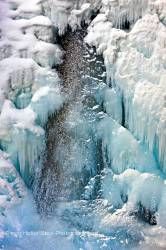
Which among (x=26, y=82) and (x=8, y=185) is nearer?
(x=8, y=185)

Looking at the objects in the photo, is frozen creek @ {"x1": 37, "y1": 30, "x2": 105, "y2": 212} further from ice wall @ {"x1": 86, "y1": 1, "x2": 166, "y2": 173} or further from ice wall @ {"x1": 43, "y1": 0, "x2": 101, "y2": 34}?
ice wall @ {"x1": 43, "y1": 0, "x2": 101, "y2": 34}

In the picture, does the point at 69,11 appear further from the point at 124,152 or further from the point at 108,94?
the point at 124,152

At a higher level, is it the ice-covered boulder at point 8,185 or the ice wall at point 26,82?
the ice wall at point 26,82

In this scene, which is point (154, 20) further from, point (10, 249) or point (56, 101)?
point (10, 249)

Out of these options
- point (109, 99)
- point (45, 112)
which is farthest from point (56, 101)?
point (109, 99)

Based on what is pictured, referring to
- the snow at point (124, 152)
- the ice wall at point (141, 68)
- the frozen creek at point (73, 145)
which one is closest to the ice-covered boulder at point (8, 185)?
the frozen creek at point (73, 145)

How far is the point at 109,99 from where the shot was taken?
19.2ft

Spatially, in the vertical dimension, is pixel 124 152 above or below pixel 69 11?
below

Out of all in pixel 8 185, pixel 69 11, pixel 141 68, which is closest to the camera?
pixel 8 185

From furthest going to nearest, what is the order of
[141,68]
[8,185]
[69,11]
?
[69,11], [141,68], [8,185]

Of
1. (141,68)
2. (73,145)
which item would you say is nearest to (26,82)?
(73,145)

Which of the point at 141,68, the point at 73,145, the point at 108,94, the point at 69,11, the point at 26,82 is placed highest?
the point at 69,11

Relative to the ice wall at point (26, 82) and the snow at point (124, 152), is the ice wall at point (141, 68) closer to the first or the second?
the snow at point (124, 152)

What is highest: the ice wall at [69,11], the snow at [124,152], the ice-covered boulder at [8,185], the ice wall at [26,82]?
the ice wall at [69,11]
